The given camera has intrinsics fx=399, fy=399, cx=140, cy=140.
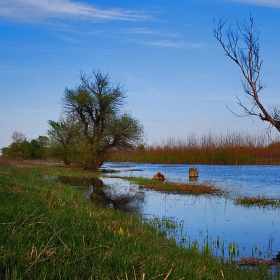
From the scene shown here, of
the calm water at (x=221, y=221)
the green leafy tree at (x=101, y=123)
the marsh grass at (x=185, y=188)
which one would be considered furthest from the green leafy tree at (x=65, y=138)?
the calm water at (x=221, y=221)

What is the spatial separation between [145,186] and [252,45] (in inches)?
599

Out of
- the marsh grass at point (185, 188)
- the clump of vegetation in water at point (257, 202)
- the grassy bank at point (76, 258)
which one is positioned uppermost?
the grassy bank at point (76, 258)

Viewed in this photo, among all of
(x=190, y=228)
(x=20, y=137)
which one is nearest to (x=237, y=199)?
(x=190, y=228)

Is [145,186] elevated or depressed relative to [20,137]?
depressed

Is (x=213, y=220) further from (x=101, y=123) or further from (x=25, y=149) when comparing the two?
(x=25, y=149)

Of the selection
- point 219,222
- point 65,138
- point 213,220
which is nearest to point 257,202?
point 213,220

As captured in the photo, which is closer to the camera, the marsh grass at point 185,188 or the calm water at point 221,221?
the calm water at point 221,221

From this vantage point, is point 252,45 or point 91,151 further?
point 91,151

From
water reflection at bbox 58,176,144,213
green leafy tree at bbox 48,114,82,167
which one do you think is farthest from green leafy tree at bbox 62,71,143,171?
water reflection at bbox 58,176,144,213

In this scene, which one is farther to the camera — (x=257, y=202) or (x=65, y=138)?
(x=65, y=138)

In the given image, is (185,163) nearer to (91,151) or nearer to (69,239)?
(91,151)

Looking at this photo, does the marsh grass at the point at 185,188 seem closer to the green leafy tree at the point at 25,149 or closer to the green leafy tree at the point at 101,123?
the green leafy tree at the point at 101,123

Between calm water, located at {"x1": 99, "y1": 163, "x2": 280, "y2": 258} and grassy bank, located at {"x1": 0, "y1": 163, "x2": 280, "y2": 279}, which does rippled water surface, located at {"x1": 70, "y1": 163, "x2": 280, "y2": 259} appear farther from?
grassy bank, located at {"x1": 0, "y1": 163, "x2": 280, "y2": 279}

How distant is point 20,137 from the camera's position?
238ft
